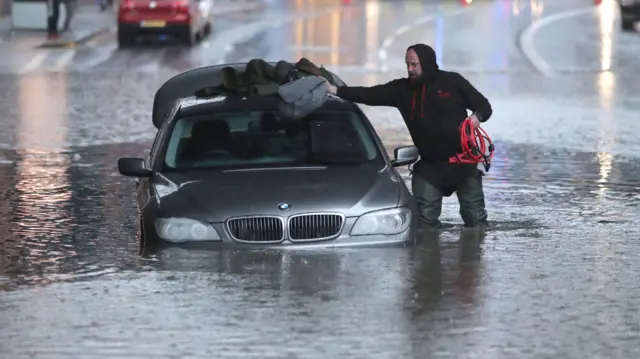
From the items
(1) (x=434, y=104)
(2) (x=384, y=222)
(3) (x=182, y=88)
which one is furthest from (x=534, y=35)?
(2) (x=384, y=222)

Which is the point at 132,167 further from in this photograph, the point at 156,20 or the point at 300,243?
the point at 156,20

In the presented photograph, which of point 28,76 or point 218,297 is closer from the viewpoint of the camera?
point 218,297

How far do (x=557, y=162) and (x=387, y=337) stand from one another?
873 centimetres

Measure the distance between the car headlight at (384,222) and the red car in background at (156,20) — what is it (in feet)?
88.2

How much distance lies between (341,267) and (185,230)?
978mm

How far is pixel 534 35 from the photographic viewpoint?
133ft

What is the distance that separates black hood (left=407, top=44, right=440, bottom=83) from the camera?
11.3 m

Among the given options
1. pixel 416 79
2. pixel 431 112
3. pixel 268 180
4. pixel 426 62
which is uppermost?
pixel 426 62

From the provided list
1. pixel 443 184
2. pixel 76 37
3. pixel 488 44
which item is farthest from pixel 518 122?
pixel 76 37

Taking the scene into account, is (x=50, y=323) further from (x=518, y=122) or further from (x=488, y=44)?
(x=488, y=44)

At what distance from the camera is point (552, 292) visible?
9.50 metres

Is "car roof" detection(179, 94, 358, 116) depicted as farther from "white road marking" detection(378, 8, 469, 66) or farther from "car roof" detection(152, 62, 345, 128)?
"white road marking" detection(378, 8, 469, 66)

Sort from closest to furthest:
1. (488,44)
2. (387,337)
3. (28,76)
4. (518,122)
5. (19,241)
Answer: (387,337) → (19,241) → (518,122) → (28,76) → (488,44)

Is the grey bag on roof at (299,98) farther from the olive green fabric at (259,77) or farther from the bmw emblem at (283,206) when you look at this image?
the bmw emblem at (283,206)
